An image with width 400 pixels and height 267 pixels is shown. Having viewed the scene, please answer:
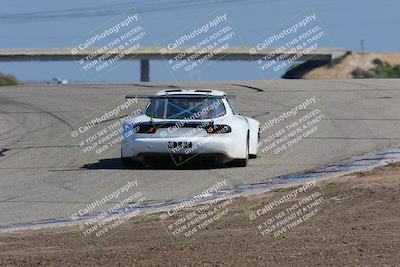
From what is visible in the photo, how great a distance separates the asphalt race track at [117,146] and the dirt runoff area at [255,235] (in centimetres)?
198

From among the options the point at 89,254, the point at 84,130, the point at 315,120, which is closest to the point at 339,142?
the point at 315,120

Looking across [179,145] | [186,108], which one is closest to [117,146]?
[186,108]

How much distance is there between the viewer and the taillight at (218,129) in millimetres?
16297

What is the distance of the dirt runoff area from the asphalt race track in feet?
6.49

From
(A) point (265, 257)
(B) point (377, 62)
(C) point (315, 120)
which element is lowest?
(B) point (377, 62)

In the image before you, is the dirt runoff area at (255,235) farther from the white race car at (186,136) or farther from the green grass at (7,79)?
the green grass at (7,79)

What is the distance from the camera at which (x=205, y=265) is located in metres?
8.10

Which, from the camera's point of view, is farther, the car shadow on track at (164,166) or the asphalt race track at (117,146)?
the car shadow on track at (164,166)

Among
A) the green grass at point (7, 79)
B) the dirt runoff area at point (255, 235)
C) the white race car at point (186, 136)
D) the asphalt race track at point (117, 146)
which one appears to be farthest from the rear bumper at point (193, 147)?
the green grass at point (7, 79)

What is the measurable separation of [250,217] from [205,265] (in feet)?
8.62

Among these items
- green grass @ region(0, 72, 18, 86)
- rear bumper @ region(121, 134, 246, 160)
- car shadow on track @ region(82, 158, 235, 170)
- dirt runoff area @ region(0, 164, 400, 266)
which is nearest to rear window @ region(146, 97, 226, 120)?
rear bumper @ region(121, 134, 246, 160)

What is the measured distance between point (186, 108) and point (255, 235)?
24.3 ft

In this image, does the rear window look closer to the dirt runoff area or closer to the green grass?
the dirt runoff area

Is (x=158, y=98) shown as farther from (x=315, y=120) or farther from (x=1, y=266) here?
(x=1, y=266)
